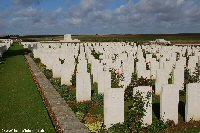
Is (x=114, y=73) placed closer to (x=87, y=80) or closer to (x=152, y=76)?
(x=87, y=80)

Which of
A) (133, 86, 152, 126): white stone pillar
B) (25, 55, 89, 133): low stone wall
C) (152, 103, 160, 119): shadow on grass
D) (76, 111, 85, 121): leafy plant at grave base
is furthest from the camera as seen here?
(152, 103, 160, 119): shadow on grass

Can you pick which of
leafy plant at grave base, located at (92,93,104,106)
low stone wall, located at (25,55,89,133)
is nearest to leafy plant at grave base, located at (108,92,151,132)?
low stone wall, located at (25,55,89,133)

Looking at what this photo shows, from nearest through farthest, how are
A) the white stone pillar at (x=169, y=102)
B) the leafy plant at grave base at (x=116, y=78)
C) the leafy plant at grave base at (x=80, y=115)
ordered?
the white stone pillar at (x=169, y=102), the leafy plant at grave base at (x=80, y=115), the leafy plant at grave base at (x=116, y=78)

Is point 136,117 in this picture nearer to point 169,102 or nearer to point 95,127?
point 95,127

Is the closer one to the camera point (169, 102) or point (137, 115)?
point (137, 115)

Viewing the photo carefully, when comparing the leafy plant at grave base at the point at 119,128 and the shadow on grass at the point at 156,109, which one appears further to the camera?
the shadow on grass at the point at 156,109

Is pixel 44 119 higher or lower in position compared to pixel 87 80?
lower

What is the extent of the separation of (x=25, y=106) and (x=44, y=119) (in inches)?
74.4

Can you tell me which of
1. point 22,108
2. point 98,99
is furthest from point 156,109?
point 22,108

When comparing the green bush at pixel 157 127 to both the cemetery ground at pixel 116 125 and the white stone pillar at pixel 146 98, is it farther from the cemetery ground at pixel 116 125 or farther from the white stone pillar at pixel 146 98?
the white stone pillar at pixel 146 98

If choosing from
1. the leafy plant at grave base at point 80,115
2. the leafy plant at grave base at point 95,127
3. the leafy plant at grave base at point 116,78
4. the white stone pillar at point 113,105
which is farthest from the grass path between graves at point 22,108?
the leafy plant at grave base at point 116,78

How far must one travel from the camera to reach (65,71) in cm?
1518

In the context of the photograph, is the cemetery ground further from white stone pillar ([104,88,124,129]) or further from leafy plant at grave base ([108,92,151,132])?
white stone pillar ([104,88,124,129])

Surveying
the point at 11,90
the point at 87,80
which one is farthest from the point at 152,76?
the point at 11,90
